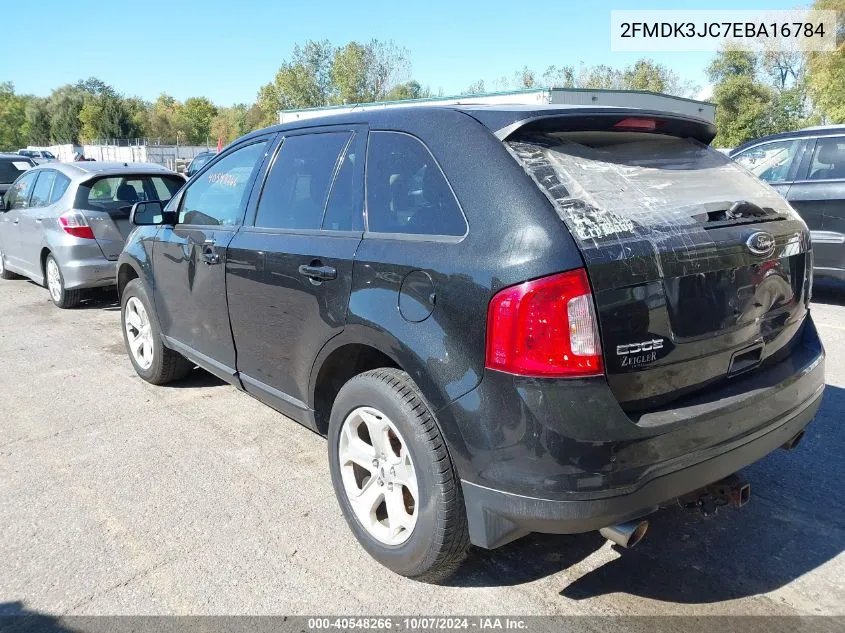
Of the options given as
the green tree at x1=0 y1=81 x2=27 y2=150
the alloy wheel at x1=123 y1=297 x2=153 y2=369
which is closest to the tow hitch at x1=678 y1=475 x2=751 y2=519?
the alloy wheel at x1=123 y1=297 x2=153 y2=369

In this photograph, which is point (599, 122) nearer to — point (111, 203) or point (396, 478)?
point (396, 478)

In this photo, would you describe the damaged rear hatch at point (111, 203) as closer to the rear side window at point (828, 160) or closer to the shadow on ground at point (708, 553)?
the shadow on ground at point (708, 553)

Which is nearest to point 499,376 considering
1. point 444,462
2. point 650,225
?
point 444,462

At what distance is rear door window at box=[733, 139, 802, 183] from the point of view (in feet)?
24.6

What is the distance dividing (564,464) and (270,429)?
257 cm

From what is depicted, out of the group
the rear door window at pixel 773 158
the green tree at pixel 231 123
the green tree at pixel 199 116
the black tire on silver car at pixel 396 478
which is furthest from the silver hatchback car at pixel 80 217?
the green tree at pixel 199 116

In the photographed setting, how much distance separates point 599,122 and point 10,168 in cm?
1385

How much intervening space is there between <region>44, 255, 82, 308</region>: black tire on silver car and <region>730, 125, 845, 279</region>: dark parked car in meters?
7.61

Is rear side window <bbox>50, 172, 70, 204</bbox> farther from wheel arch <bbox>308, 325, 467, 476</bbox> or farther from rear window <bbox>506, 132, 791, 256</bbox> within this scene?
rear window <bbox>506, 132, 791, 256</bbox>

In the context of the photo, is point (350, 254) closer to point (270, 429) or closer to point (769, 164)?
point (270, 429)

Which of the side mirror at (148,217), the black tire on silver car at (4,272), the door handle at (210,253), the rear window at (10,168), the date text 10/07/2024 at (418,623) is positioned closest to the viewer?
the date text 10/07/2024 at (418,623)

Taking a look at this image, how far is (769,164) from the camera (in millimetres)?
7785

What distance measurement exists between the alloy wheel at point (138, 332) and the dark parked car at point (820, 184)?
6.15 meters

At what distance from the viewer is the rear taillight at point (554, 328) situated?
6.80ft
